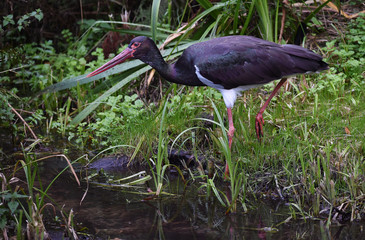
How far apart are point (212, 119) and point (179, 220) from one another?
159 cm

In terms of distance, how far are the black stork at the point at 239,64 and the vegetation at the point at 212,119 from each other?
292 millimetres

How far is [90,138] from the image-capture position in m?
5.54

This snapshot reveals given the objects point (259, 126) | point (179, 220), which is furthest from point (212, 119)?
point (179, 220)

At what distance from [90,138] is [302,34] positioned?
9.19 feet

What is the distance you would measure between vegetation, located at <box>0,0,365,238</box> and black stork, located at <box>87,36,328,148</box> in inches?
11.5

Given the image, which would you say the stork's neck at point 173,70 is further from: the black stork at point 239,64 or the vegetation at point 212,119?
the vegetation at point 212,119

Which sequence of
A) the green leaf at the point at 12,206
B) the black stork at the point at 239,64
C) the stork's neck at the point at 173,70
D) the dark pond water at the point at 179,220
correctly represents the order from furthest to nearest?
1. the stork's neck at the point at 173,70
2. the black stork at the point at 239,64
3. the dark pond water at the point at 179,220
4. the green leaf at the point at 12,206

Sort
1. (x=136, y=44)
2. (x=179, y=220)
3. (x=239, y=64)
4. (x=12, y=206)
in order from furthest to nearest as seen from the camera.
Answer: (x=136, y=44), (x=239, y=64), (x=179, y=220), (x=12, y=206)

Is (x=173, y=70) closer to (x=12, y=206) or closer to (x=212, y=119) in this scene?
(x=212, y=119)

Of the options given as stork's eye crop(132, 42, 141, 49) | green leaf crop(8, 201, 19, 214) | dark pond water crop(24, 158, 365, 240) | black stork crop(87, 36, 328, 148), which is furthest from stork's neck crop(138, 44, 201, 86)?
green leaf crop(8, 201, 19, 214)

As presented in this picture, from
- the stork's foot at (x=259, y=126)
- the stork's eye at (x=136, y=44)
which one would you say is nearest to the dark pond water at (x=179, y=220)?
the stork's foot at (x=259, y=126)

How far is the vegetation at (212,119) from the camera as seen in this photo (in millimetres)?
3885

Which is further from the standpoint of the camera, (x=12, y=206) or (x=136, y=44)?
(x=136, y=44)

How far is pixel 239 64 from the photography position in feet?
15.2
